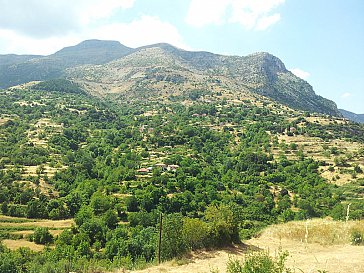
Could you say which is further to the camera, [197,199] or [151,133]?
[151,133]

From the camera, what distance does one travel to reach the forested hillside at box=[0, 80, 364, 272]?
114 ft

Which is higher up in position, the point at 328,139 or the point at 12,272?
the point at 328,139

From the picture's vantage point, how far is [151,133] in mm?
121938

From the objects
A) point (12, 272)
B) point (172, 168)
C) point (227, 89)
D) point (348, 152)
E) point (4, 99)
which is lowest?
point (12, 272)

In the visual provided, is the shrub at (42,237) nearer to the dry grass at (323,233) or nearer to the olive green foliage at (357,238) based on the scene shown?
the dry grass at (323,233)

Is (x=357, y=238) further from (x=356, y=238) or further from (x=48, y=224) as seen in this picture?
(x=48, y=224)

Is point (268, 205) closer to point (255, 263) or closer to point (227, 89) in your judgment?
point (255, 263)

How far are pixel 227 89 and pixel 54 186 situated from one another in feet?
478

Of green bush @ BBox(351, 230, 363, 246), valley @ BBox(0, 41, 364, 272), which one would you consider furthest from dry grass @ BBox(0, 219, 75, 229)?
green bush @ BBox(351, 230, 363, 246)

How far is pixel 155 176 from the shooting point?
77.7 metres

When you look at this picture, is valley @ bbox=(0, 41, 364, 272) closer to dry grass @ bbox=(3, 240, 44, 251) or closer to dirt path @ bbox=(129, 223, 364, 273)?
dirt path @ bbox=(129, 223, 364, 273)

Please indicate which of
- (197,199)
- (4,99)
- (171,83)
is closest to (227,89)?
(171,83)

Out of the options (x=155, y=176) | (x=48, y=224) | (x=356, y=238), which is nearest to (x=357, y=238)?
(x=356, y=238)

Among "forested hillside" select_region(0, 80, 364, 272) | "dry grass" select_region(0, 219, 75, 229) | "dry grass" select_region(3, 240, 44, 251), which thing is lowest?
"dry grass" select_region(3, 240, 44, 251)
